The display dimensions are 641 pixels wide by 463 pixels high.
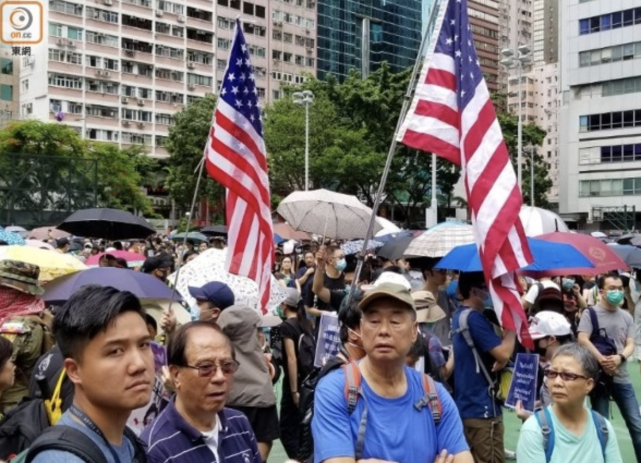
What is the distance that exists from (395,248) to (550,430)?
1016 cm

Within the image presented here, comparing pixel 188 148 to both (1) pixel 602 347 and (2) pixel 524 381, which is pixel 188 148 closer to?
(1) pixel 602 347

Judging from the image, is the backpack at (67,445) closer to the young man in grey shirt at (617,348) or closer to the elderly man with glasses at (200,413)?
the elderly man with glasses at (200,413)

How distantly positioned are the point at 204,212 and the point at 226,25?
16901 millimetres

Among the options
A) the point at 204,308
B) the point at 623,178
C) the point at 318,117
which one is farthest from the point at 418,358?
the point at 623,178

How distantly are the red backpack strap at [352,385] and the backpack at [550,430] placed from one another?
1299 millimetres

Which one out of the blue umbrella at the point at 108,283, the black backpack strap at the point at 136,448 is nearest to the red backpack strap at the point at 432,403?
the black backpack strap at the point at 136,448

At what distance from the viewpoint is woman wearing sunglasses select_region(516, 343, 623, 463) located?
4020 millimetres

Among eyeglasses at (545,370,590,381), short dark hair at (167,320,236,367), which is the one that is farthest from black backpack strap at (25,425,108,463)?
eyeglasses at (545,370,590,381)

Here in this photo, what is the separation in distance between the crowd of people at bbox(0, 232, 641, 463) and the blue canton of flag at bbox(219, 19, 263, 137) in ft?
5.44

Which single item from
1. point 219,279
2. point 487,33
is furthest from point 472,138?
point 487,33

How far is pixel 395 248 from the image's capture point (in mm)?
14203

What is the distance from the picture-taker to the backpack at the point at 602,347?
7051 mm

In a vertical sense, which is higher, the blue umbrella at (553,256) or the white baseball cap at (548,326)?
the blue umbrella at (553,256)

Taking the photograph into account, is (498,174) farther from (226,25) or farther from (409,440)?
(226,25)
